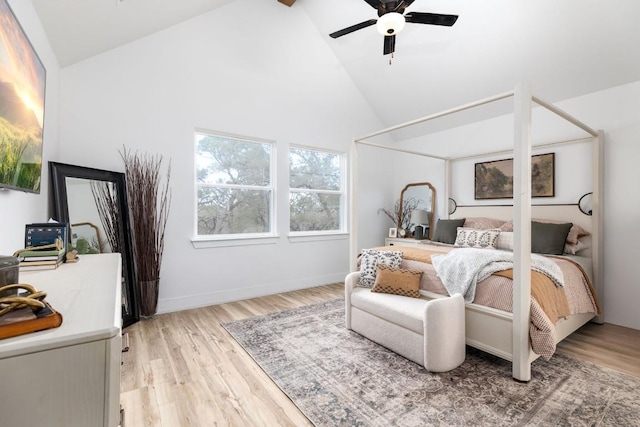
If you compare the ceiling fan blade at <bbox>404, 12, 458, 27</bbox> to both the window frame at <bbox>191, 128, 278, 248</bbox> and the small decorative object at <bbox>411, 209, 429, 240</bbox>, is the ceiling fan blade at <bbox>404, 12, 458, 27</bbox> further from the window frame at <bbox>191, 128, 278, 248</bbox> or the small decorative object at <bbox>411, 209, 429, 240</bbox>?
the small decorative object at <bbox>411, 209, 429, 240</bbox>

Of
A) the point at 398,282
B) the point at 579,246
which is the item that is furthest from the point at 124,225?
the point at 579,246

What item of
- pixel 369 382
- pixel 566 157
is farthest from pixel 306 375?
pixel 566 157

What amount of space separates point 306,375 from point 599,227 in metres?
3.28

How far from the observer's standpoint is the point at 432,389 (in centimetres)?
193

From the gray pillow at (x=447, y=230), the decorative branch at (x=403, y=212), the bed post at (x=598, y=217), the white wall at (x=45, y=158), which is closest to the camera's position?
the white wall at (x=45, y=158)

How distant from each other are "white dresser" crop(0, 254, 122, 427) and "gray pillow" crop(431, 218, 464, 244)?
3.93 meters

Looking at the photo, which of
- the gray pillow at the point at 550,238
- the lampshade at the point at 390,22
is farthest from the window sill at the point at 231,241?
the gray pillow at the point at 550,238

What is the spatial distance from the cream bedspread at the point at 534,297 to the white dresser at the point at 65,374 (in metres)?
2.31

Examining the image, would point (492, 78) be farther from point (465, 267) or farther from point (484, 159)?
point (465, 267)

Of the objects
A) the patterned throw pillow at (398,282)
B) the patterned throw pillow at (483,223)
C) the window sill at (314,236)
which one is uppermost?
Result: the patterned throw pillow at (483,223)

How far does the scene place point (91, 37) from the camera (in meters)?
2.54

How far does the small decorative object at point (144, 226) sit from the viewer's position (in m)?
3.05

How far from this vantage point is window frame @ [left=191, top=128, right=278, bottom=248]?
3.57 m

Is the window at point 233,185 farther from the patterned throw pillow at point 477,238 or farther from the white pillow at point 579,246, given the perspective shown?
the white pillow at point 579,246
